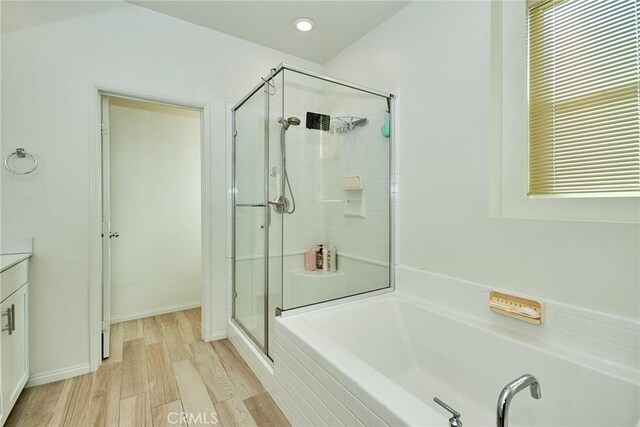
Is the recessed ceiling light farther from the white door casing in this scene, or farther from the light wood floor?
the light wood floor

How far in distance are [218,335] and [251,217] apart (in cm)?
107

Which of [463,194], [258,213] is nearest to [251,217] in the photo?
[258,213]

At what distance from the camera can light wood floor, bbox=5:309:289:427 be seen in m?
1.60

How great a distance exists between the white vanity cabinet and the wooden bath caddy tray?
7.99 feet

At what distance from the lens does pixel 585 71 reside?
4.43ft

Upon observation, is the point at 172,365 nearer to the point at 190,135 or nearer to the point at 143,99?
the point at 143,99

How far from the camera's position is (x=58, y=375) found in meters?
1.94

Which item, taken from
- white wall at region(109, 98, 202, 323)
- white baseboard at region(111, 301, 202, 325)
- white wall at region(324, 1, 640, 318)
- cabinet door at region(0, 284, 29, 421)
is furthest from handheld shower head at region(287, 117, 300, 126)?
white baseboard at region(111, 301, 202, 325)

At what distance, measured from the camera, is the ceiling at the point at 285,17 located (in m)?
2.15

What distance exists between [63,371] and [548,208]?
3.00 m

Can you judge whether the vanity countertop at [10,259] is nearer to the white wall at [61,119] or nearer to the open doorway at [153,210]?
the white wall at [61,119]

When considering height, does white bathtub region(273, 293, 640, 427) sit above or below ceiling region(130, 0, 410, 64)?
below

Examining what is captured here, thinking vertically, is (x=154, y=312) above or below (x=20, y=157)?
below

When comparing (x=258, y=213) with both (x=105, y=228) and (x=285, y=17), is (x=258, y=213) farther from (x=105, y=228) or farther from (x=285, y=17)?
(x=285, y=17)
